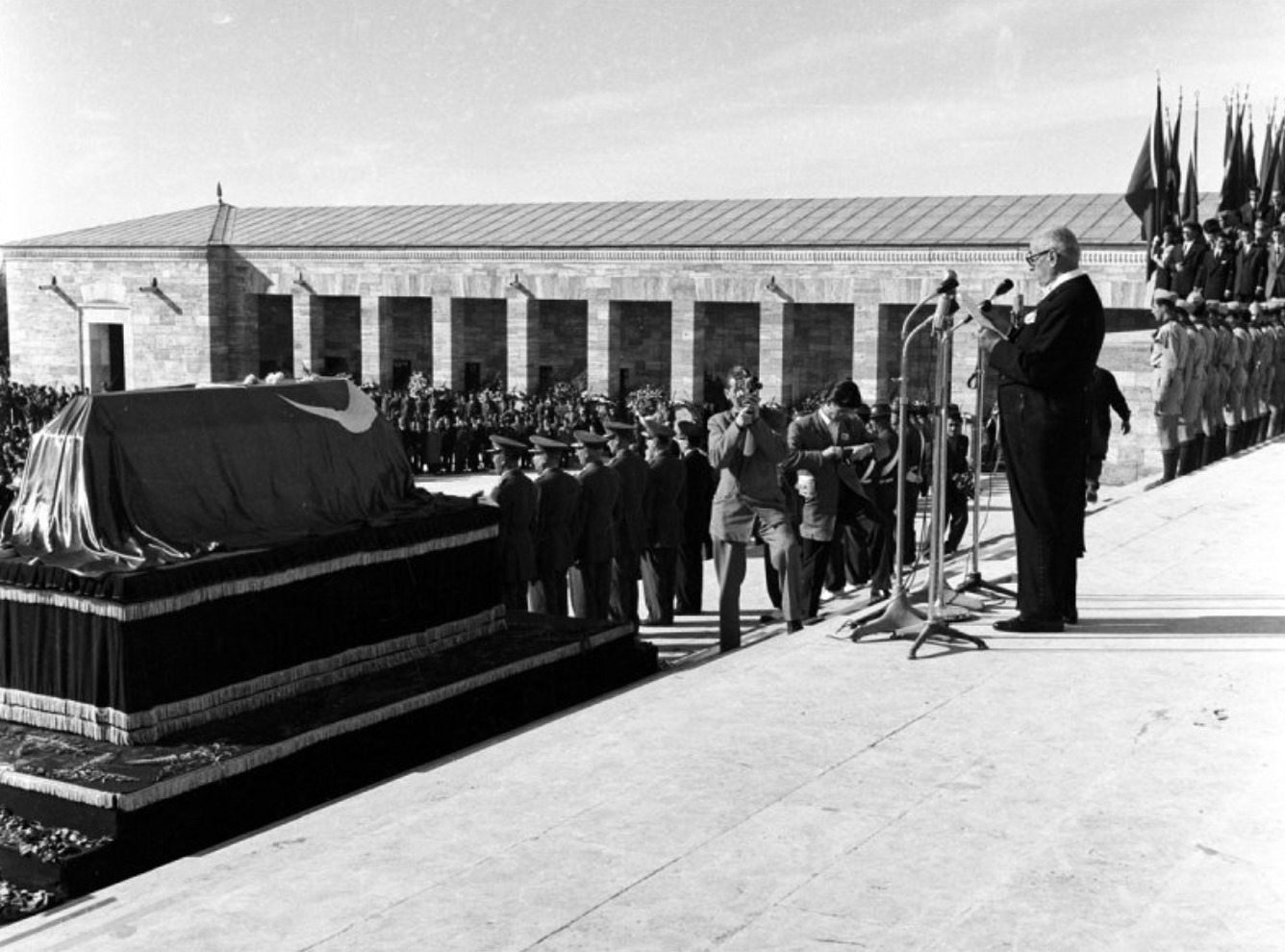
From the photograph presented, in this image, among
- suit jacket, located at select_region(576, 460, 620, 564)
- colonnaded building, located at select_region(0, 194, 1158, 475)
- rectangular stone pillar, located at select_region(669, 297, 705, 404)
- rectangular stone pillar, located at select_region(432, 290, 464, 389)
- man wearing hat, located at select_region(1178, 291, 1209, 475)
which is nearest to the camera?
suit jacket, located at select_region(576, 460, 620, 564)

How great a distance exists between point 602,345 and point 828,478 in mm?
20321

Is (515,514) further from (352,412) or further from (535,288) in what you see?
(535,288)

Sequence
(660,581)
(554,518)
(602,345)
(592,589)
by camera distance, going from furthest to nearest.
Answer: (602,345) < (660,581) < (592,589) < (554,518)

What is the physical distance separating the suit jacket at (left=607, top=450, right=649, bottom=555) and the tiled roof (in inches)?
654

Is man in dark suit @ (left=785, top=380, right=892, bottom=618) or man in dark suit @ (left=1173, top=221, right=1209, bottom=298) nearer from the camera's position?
man in dark suit @ (left=785, top=380, right=892, bottom=618)

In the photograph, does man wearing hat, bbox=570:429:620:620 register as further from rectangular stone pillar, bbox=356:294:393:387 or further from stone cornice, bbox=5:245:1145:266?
rectangular stone pillar, bbox=356:294:393:387

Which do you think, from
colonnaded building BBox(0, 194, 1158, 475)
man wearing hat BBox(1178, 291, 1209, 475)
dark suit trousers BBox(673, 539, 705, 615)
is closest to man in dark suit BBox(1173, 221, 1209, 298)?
man wearing hat BBox(1178, 291, 1209, 475)

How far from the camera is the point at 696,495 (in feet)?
32.7

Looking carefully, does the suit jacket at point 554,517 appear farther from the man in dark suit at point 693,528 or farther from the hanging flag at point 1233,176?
the hanging flag at point 1233,176

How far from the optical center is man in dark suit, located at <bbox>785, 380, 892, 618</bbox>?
337 inches

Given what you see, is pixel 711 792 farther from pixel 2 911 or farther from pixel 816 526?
pixel 816 526

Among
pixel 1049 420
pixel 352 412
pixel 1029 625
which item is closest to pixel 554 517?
pixel 352 412

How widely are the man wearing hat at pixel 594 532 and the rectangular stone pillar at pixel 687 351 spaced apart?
60.5 feet

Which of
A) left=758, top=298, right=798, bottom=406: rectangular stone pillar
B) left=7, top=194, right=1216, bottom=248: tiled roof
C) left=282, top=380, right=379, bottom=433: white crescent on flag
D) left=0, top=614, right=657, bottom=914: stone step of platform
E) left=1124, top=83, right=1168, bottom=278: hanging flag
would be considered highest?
left=7, top=194, right=1216, bottom=248: tiled roof
